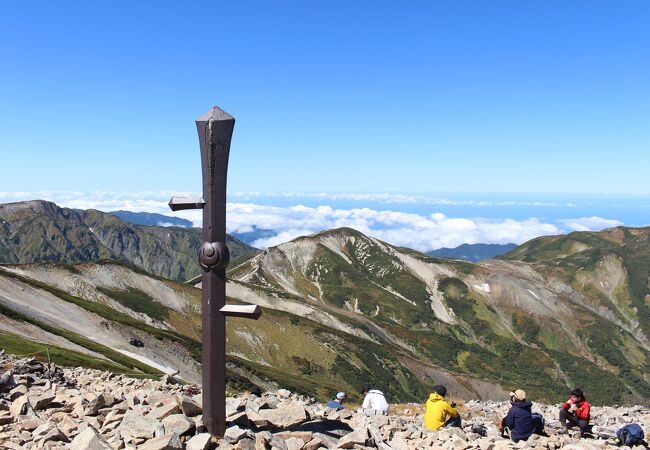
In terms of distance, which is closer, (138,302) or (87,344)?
(87,344)

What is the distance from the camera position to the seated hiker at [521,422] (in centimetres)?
1656

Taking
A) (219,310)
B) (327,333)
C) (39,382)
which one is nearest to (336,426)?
(219,310)

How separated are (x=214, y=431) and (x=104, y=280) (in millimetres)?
163483

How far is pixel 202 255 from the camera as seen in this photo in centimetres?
1133

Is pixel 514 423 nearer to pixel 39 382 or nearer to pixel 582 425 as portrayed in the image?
pixel 582 425

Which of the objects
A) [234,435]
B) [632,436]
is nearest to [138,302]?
[632,436]

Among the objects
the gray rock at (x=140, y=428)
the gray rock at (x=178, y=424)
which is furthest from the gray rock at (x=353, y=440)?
the gray rock at (x=140, y=428)

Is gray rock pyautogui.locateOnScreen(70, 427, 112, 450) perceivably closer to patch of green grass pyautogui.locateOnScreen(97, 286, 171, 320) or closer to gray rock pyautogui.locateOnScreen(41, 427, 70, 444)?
gray rock pyautogui.locateOnScreen(41, 427, 70, 444)

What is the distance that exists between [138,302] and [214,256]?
145637 mm

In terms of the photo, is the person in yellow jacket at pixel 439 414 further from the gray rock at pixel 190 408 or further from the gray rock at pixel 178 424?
the gray rock at pixel 178 424

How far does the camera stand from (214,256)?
36.8 feet

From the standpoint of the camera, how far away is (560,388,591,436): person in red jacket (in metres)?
20.3

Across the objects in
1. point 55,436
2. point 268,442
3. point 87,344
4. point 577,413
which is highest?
point 55,436

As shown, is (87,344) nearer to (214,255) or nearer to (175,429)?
(175,429)
